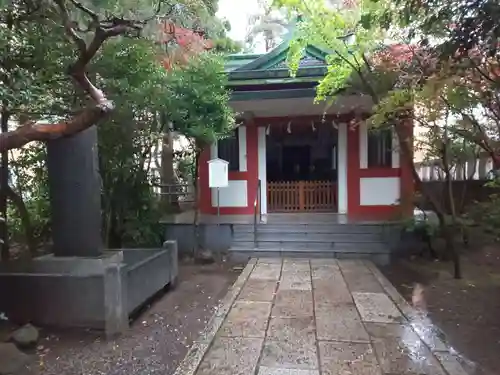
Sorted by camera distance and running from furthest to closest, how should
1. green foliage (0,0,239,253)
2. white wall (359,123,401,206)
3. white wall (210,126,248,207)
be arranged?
1. white wall (210,126,248,207)
2. white wall (359,123,401,206)
3. green foliage (0,0,239,253)

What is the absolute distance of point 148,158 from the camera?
786 centimetres

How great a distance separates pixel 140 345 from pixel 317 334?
70.3 inches

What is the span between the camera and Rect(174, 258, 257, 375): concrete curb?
340 centimetres

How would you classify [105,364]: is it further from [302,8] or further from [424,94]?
[302,8]

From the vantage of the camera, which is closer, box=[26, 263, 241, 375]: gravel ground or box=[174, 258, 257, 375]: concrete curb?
box=[174, 258, 257, 375]: concrete curb

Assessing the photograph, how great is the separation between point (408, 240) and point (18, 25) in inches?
288

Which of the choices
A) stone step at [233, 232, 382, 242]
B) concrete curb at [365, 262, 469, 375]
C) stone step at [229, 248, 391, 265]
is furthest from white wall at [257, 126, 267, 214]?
concrete curb at [365, 262, 469, 375]

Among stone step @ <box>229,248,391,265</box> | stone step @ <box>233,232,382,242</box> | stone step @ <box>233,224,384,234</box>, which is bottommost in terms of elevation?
stone step @ <box>229,248,391,265</box>

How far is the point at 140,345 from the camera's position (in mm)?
4047

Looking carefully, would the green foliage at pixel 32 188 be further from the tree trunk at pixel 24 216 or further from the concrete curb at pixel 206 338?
the concrete curb at pixel 206 338

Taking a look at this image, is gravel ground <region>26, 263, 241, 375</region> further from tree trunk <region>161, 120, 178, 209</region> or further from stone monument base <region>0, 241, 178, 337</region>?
tree trunk <region>161, 120, 178, 209</region>

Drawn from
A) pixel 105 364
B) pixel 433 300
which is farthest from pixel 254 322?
pixel 433 300

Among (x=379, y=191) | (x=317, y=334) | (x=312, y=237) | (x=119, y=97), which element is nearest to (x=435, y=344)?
(x=317, y=334)

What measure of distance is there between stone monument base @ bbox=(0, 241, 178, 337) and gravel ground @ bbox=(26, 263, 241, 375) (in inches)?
6.6
